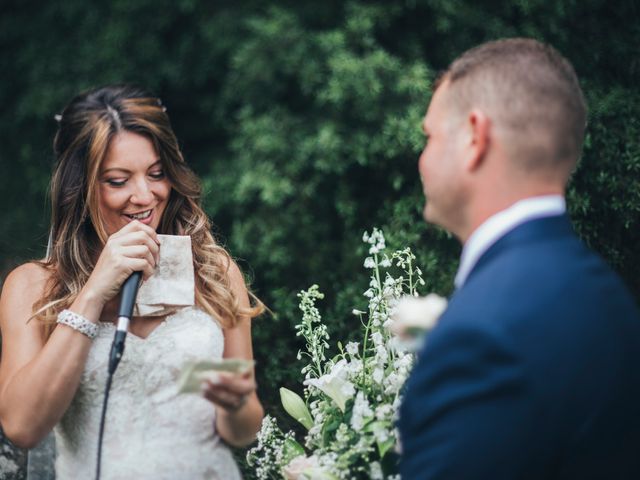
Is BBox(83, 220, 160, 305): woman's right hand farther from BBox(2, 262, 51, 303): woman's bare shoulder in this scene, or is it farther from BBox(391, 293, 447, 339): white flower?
BBox(391, 293, 447, 339): white flower

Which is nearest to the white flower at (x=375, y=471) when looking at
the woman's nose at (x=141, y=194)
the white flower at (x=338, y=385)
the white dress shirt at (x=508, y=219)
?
the white flower at (x=338, y=385)

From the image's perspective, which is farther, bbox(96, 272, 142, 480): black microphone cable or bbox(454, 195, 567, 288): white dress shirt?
bbox(96, 272, 142, 480): black microphone cable

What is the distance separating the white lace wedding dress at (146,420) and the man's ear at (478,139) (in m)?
1.25

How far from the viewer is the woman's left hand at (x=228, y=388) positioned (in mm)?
1842

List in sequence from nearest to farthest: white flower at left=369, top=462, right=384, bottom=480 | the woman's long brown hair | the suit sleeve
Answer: the suit sleeve
white flower at left=369, top=462, right=384, bottom=480
the woman's long brown hair

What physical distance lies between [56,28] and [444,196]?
4937 millimetres

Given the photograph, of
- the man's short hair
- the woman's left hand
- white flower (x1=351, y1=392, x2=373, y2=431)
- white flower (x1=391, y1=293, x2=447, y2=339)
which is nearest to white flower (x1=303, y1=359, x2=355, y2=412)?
white flower (x1=351, y1=392, x2=373, y2=431)

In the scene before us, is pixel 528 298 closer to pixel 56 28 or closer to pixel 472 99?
pixel 472 99

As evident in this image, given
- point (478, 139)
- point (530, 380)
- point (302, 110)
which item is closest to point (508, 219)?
point (478, 139)

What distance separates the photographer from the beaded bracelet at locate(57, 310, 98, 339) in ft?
7.55

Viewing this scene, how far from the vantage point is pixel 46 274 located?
2656 mm

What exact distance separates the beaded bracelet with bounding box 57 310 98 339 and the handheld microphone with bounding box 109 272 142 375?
77 mm

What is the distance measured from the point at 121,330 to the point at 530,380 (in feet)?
4.19

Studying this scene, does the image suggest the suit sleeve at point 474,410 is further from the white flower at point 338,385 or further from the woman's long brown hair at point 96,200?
the woman's long brown hair at point 96,200
